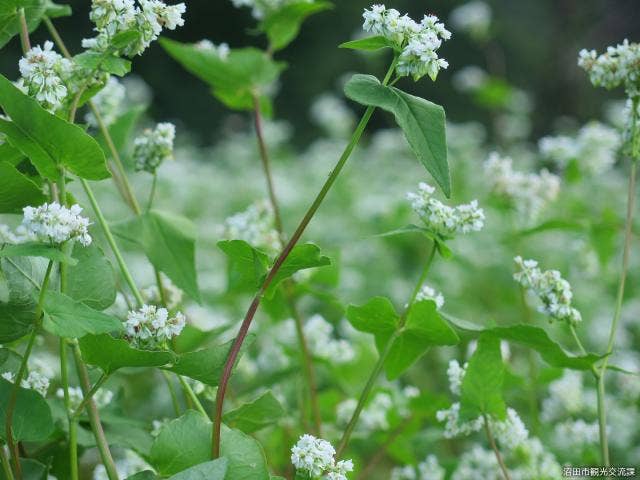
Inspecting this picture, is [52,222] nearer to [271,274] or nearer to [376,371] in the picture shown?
[271,274]

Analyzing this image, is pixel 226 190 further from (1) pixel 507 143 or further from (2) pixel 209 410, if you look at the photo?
(2) pixel 209 410

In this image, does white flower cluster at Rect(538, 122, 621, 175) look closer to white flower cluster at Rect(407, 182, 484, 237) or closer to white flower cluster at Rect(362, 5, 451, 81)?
white flower cluster at Rect(407, 182, 484, 237)

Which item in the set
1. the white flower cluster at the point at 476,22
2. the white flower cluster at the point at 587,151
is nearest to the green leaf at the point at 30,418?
the white flower cluster at the point at 587,151

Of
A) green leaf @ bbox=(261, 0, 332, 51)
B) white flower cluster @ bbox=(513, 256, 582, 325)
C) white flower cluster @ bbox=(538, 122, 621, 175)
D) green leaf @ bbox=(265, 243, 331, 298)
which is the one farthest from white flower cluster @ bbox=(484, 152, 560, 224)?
green leaf @ bbox=(265, 243, 331, 298)

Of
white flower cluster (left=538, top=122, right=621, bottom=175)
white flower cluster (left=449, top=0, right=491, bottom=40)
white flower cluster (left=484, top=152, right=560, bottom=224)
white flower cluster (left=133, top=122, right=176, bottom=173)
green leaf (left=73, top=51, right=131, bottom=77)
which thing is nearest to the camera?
green leaf (left=73, top=51, right=131, bottom=77)

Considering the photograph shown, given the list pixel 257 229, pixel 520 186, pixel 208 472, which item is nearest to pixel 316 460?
pixel 208 472

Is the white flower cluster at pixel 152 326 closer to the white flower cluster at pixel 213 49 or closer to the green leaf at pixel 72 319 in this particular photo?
the green leaf at pixel 72 319
